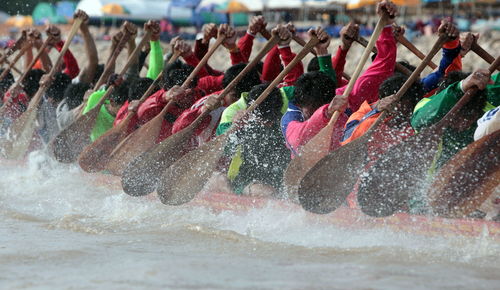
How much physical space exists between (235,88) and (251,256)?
1.82 m

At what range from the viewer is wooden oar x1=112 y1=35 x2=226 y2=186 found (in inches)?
242

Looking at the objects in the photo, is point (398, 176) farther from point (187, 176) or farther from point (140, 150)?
point (140, 150)

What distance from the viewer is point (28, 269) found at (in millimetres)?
4590

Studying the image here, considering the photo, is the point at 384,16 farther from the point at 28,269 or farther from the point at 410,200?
the point at 28,269

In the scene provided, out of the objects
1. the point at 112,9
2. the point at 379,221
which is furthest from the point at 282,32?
the point at 112,9

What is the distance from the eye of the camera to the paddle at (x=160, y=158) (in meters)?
6.12

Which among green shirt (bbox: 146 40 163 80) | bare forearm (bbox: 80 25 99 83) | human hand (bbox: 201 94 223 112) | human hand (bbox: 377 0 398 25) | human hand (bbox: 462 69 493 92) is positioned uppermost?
bare forearm (bbox: 80 25 99 83)

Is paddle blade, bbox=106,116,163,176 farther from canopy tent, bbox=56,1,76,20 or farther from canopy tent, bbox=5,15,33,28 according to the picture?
canopy tent, bbox=5,15,33,28

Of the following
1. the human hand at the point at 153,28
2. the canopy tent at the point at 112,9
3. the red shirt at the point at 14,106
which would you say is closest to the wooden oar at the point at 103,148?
the human hand at the point at 153,28

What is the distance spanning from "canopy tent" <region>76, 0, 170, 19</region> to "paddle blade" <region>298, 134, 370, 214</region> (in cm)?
2016

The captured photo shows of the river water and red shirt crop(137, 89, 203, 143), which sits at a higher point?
red shirt crop(137, 89, 203, 143)

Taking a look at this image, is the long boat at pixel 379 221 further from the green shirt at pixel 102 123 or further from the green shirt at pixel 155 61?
the green shirt at pixel 155 61

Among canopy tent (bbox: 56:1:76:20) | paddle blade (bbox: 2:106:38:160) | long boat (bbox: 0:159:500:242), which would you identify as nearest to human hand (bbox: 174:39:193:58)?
long boat (bbox: 0:159:500:242)

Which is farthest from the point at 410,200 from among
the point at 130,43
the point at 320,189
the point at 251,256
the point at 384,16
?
the point at 130,43
